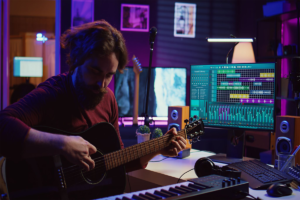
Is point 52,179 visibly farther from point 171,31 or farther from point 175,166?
point 171,31

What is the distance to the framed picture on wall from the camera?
3586 millimetres

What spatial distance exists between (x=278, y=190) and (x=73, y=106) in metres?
0.98

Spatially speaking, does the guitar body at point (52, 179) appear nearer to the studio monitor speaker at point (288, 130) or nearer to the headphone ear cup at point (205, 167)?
the headphone ear cup at point (205, 167)

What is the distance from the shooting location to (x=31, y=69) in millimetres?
4355

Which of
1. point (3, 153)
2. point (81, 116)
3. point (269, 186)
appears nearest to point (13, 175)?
point (3, 153)

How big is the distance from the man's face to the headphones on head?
0.59 m

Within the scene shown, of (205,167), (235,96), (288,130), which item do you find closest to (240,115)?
(235,96)

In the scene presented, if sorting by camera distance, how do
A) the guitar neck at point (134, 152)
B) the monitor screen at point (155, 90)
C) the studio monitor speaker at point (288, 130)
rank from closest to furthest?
the guitar neck at point (134, 152) → the studio monitor speaker at point (288, 130) → the monitor screen at point (155, 90)

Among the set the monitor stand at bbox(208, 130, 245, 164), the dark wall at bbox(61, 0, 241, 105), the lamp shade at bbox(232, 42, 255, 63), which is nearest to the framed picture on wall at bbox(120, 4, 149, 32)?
the dark wall at bbox(61, 0, 241, 105)

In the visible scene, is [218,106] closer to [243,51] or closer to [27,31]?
[243,51]

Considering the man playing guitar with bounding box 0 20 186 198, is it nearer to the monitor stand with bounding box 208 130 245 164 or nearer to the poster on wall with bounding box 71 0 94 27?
the monitor stand with bounding box 208 130 245 164

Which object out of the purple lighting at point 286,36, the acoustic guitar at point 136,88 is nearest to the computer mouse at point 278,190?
the acoustic guitar at point 136,88

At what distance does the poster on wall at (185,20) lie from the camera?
379 centimetres

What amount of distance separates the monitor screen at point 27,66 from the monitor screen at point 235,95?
121 inches
